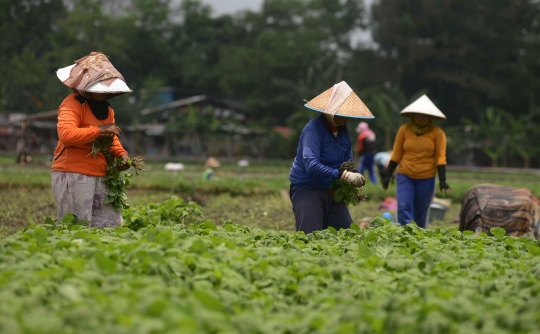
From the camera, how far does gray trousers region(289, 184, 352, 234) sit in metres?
6.69

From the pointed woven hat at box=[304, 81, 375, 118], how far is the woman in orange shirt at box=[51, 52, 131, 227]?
1676 mm

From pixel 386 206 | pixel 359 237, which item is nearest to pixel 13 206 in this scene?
pixel 386 206

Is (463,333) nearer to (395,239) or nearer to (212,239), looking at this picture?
(212,239)

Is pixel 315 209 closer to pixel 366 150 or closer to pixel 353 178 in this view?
pixel 353 178

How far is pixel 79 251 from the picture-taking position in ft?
14.1

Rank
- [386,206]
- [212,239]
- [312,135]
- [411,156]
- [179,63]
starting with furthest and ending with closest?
[179,63] → [386,206] → [411,156] → [312,135] → [212,239]

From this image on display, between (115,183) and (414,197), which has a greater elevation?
(115,183)

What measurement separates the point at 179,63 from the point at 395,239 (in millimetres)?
44384

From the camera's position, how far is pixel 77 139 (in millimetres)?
5996

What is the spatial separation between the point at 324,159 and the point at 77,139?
6.92 feet

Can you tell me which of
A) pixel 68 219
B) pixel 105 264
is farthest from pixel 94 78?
pixel 105 264

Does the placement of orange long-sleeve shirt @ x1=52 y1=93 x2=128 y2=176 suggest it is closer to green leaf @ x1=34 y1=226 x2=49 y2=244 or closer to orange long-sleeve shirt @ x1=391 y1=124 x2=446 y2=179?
green leaf @ x1=34 y1=226 x2=49 y2=244

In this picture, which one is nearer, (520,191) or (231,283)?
(231,283)

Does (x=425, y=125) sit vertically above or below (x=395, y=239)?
above
